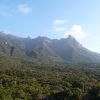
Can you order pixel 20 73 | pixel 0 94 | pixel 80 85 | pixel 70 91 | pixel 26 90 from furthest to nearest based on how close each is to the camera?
pixel 20 73 < pixel 80 85 < pixel 26 90 < pixel 70 91 < pixel 0 94

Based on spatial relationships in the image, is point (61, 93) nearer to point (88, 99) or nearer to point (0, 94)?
point (88, 99)

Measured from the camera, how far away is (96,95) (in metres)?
115

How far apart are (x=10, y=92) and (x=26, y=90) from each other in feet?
48.1

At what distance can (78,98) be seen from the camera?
363 feet

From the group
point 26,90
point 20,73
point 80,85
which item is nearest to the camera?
point 26,90

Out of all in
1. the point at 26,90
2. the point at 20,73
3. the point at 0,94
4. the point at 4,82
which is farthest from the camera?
the point at 20,73

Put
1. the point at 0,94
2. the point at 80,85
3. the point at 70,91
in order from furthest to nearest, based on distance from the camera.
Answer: the point at 80,85 < the point at 70,91 < the point at 0,94

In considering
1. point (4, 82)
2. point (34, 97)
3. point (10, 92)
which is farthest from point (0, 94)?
point (4, 82)

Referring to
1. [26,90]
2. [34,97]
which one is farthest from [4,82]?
[34,97]

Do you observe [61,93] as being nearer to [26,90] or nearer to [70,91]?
[70,91]

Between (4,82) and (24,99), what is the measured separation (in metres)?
47.7

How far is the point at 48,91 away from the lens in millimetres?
126750

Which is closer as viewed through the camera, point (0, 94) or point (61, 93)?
point (0, 94)

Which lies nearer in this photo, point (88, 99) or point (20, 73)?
point (88, 99)
